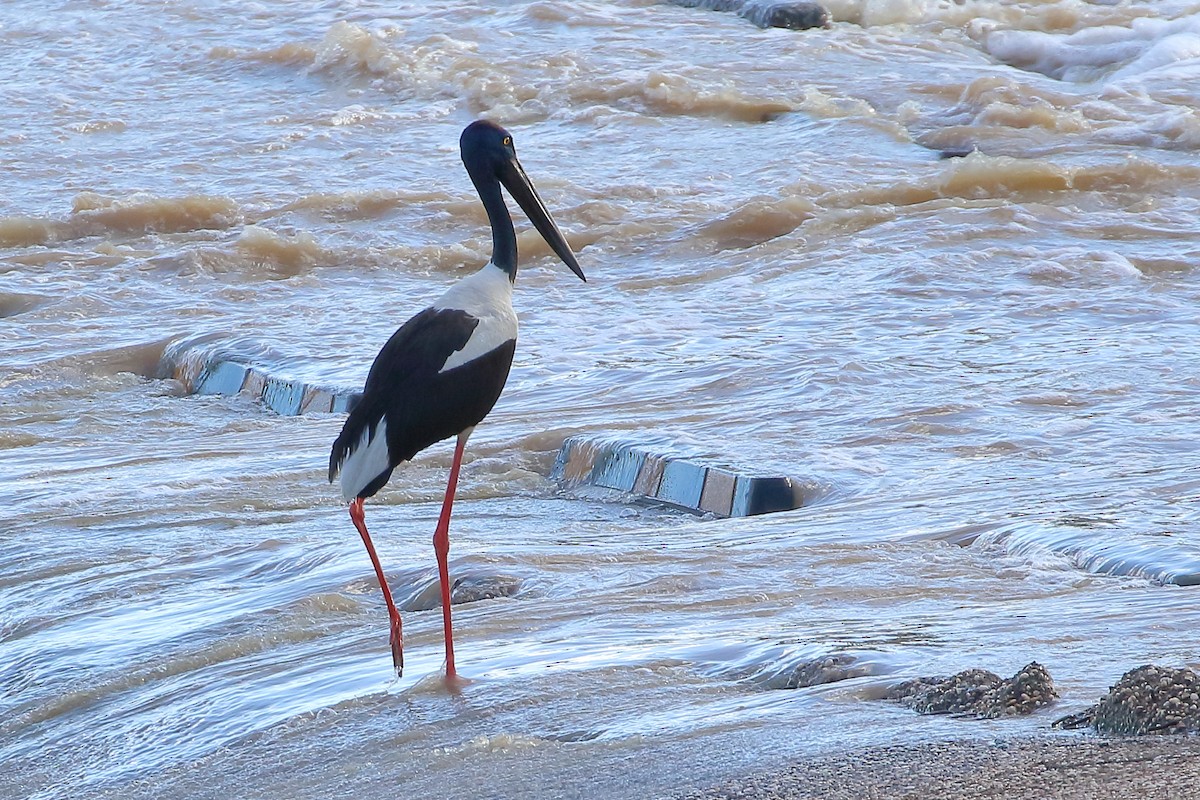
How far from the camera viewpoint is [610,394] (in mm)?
Answer: 6867

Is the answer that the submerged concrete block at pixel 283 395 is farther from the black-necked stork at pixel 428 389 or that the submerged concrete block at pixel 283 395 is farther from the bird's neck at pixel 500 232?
the black-necked stork at pixel 428 389

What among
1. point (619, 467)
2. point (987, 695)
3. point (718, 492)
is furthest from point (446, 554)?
point (987, 695)

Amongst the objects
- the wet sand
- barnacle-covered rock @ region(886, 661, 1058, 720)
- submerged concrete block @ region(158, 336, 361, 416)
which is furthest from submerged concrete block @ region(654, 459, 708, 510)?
the wet sand

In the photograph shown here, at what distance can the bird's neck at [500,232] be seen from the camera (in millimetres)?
4668

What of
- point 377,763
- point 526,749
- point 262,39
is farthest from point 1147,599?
point 262,39

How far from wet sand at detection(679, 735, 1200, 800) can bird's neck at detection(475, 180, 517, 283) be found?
6.74 ft

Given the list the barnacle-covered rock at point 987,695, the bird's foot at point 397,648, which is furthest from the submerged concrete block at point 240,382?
the barnacle-covered rock at point 987,695

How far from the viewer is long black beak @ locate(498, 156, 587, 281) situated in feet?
16.5

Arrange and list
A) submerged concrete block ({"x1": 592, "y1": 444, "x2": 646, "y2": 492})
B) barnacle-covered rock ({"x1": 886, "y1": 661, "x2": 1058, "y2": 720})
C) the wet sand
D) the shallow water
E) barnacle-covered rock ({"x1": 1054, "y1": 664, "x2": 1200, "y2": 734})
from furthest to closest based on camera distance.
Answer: submerged concrete block ({"x1": 592, "y1": 444, "x2": 646, "y2": 492}), the shallow water, barnacle-covered rock ({"x1": 886, "y1": 661, "x2": 1058, "y2": 720}), barnacle-covered rock ({"x1": 1054, "y1": 664, "x2": 1200, "y2": 734}), the wet sand

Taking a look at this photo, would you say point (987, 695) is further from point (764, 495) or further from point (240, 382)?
point (240, 382)

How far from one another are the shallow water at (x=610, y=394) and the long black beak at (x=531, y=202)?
87 centimetres

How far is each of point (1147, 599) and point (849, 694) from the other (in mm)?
1007

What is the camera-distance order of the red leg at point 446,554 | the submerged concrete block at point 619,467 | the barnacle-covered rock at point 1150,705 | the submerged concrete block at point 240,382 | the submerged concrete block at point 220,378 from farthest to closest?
the submerged concrete block at point 220,378 < the submerged concrete block at point 240,382 < the submerged concrete block at point 619,467 < the red leg at point 446,554 < the barnacle-covered rock at point 1150,705

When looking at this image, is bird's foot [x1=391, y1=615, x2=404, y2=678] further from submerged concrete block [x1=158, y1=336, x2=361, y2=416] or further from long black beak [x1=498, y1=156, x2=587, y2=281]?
submerged concrete block [x1=158, y1=336, x2=361, y2=416]
